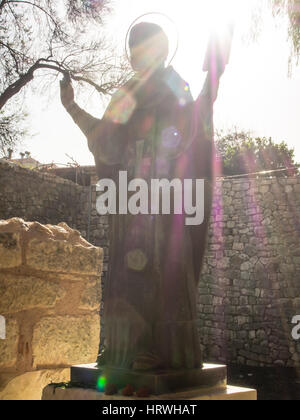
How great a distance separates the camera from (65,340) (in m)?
2.86

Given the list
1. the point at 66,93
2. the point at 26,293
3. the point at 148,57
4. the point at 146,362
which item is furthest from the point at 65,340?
the point at 148,57

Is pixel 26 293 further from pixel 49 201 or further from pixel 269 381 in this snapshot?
pixel 49 201

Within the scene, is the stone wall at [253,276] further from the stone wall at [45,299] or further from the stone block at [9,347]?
the stone block at [9,347]

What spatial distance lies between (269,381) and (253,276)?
106 inches

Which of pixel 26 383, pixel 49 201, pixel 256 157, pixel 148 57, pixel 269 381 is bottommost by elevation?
pixel 269 381

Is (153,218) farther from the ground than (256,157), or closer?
closer

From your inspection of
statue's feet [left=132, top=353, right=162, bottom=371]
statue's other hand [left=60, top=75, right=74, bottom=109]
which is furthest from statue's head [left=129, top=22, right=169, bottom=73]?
statue's feet [left=132, top=353, right=162, bottom=371]

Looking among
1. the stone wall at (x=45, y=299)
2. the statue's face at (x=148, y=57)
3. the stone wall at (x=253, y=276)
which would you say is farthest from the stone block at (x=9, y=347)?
the stone wall at (x=253, y=276)

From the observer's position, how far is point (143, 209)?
2467 millimetres

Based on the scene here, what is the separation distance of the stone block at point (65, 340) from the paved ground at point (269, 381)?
416 centimetres

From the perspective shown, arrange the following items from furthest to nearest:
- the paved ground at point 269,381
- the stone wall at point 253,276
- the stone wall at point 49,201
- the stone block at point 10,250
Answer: the stone wall at point 49,201
the stone wall at point 253,276
the paved ground at point 269,381
the stone block at point 10,250

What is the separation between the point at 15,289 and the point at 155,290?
0.73 m

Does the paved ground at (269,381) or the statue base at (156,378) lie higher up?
the statue base at (156,378)

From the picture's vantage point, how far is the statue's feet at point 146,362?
2.12m
